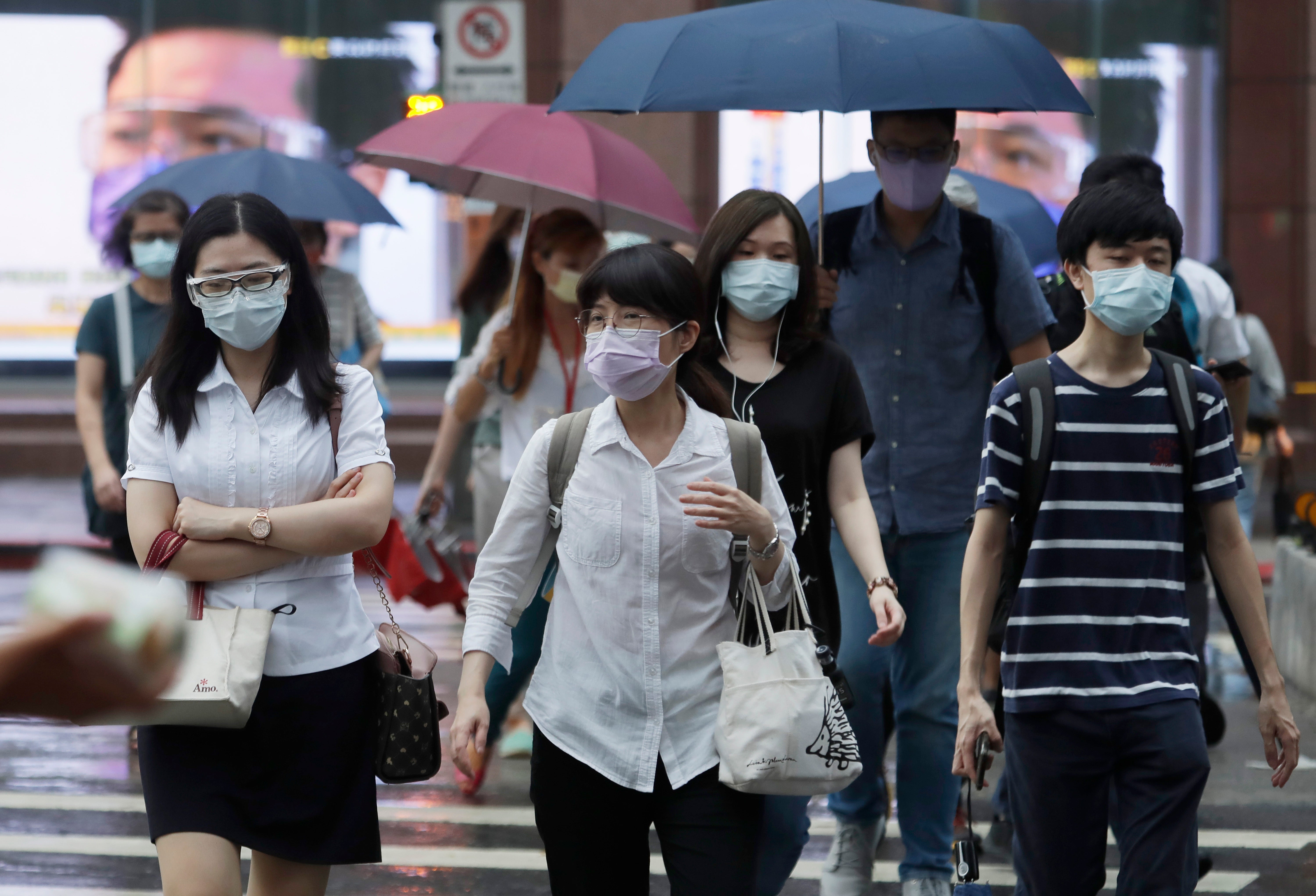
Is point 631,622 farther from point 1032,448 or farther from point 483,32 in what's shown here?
point 483,32

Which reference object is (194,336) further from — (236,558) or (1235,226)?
(1235,226)

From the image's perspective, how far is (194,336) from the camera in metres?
3.63

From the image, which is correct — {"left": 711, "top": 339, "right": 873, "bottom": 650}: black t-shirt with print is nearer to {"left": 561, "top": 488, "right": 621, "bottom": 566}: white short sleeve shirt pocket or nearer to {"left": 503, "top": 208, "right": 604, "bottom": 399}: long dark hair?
{"left": 561, "top": 488, "right": 621, "bottom": 566}: white short sleeve shirt pocket

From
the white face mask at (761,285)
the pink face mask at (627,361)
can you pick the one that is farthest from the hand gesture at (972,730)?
the white face mask at (761,285)

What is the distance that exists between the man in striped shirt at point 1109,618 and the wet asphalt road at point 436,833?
170 centimetres

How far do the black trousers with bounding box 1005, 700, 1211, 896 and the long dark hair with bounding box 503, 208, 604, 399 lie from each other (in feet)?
9.64

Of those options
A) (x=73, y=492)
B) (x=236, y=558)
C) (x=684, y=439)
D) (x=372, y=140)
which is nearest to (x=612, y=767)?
(x=684, y=439)

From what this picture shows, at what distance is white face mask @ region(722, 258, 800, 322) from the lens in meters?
4.21

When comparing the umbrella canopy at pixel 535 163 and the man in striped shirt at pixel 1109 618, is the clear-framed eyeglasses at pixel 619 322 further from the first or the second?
the umbrella canopy at pixel 535 163

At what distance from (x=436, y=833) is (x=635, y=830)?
2.61m

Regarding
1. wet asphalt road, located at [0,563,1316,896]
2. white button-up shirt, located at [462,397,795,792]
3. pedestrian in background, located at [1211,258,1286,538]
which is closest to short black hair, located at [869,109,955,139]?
white button-up shirt, located at [462,397,795,792]

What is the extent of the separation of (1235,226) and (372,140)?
37.2 feet

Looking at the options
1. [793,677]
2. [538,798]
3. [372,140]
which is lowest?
[538,798]

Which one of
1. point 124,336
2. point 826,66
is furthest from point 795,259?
point 124,336
